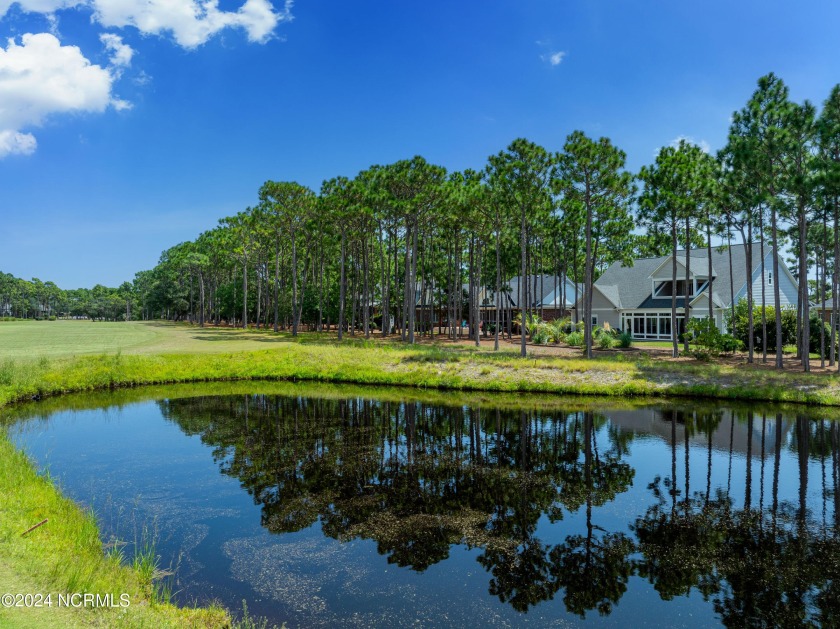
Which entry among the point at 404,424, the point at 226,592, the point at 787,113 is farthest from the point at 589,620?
the point at 787,113

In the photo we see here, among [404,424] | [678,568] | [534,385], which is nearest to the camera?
[678,568]

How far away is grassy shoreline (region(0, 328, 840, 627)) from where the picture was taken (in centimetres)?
568

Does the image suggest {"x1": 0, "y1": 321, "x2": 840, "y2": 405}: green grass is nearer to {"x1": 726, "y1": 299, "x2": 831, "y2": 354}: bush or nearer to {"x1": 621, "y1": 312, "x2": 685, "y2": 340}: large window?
{"x1": 726, "y1": 299, "x2": 831, "y2": 354}: bush

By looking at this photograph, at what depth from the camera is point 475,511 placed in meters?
9.50

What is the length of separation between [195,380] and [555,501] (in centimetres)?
2241

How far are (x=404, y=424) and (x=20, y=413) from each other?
1409cm

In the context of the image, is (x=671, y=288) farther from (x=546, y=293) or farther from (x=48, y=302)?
(x=48, y=302)

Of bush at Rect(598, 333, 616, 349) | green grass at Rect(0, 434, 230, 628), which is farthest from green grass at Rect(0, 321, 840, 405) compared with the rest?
green grass at Rect(0, 434, 230, 628)

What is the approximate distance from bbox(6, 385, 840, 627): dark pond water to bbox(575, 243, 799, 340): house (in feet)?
82.9

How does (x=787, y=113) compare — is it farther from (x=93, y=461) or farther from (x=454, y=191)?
(x=93, y=461)

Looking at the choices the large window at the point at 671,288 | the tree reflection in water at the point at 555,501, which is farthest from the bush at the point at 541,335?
the tree reflection in water at the point at 555,501

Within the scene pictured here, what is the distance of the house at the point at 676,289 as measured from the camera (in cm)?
4000

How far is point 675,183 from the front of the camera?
2906cm

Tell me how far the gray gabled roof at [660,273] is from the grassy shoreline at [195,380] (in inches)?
729
